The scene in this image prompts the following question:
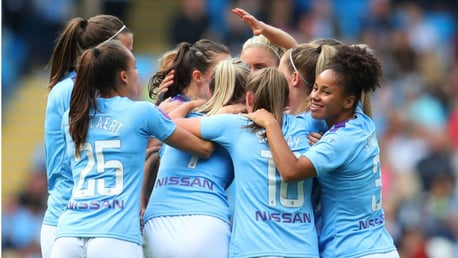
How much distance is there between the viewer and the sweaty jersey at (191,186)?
7.42 m

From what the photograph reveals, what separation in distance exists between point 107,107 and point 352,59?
4.66ft

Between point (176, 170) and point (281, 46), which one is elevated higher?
point (281, 46)

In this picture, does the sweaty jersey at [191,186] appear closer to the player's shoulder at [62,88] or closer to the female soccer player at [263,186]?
the female soccer player at [263,186]

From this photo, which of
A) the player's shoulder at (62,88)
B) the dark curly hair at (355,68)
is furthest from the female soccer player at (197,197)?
the player's shoulder at (62,88)

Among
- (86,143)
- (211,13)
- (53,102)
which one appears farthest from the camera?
(211,13)

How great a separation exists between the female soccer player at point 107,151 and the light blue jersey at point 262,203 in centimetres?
30

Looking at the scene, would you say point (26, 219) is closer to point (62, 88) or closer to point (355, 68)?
point (62, 88)

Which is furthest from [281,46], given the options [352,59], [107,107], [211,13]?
[211,13]

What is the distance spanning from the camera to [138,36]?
2022 cm

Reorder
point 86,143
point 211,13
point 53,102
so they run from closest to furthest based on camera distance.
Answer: point 86,143
point 53,102
point 211,13

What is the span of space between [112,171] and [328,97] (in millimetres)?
1295

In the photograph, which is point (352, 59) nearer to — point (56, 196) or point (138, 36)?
point (56, 196)

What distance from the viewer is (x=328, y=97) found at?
24.2 feet

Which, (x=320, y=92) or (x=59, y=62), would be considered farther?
(x=59, y=62)
